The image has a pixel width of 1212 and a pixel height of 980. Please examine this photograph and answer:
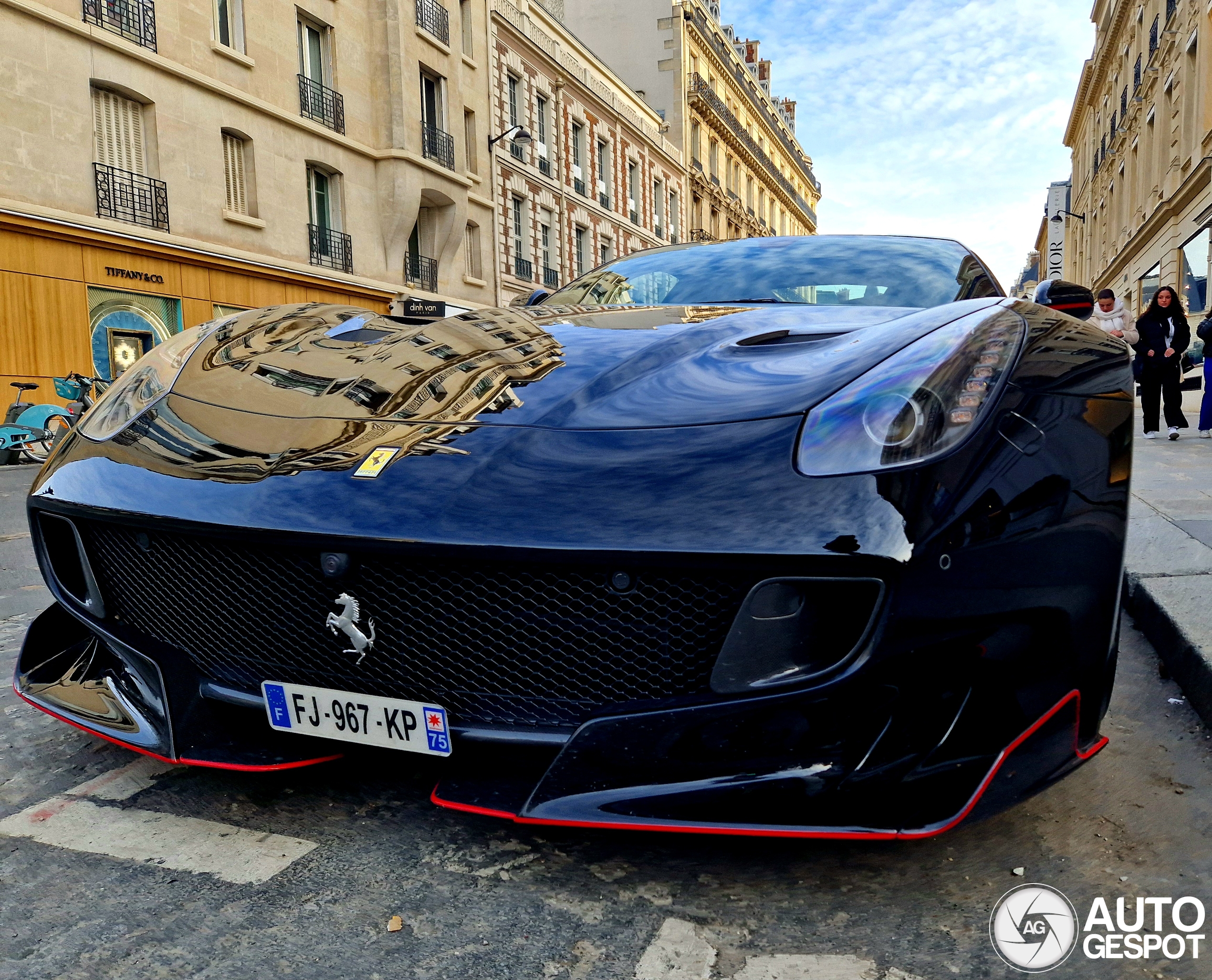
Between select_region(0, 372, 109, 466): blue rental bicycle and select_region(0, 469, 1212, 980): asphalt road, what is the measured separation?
1013 cm

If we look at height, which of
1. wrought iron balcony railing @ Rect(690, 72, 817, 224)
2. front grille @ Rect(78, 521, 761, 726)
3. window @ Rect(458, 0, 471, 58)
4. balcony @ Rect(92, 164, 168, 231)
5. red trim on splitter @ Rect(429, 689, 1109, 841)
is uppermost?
wrought iron balcony railing @ Rect(690, 72, 817, 224)

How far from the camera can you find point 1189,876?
1.54m

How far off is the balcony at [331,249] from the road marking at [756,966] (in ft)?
60.1

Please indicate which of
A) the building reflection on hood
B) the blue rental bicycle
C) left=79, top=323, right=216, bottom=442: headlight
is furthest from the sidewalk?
the blue rental bicycle

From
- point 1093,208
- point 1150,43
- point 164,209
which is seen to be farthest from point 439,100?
point 1093,208

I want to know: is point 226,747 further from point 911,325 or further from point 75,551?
point 911,325

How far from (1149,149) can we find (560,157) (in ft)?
54.4

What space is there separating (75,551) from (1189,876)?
2.04 meters

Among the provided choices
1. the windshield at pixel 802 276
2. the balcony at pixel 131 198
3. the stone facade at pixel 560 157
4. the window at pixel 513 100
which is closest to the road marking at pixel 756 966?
the windshield at pixel 802 276

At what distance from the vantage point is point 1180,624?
2562mm

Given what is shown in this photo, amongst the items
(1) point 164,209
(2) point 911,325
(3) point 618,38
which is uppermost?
(3) point 618,38

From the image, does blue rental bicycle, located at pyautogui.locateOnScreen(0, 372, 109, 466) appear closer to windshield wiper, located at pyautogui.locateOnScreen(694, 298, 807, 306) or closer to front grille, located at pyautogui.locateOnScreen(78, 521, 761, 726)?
windshield wiper, located at pyautogui.locateOnScreen(694, 298, 807, 306)

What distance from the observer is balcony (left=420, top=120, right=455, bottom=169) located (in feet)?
68.7

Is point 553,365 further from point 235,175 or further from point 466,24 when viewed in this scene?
point 466,24
